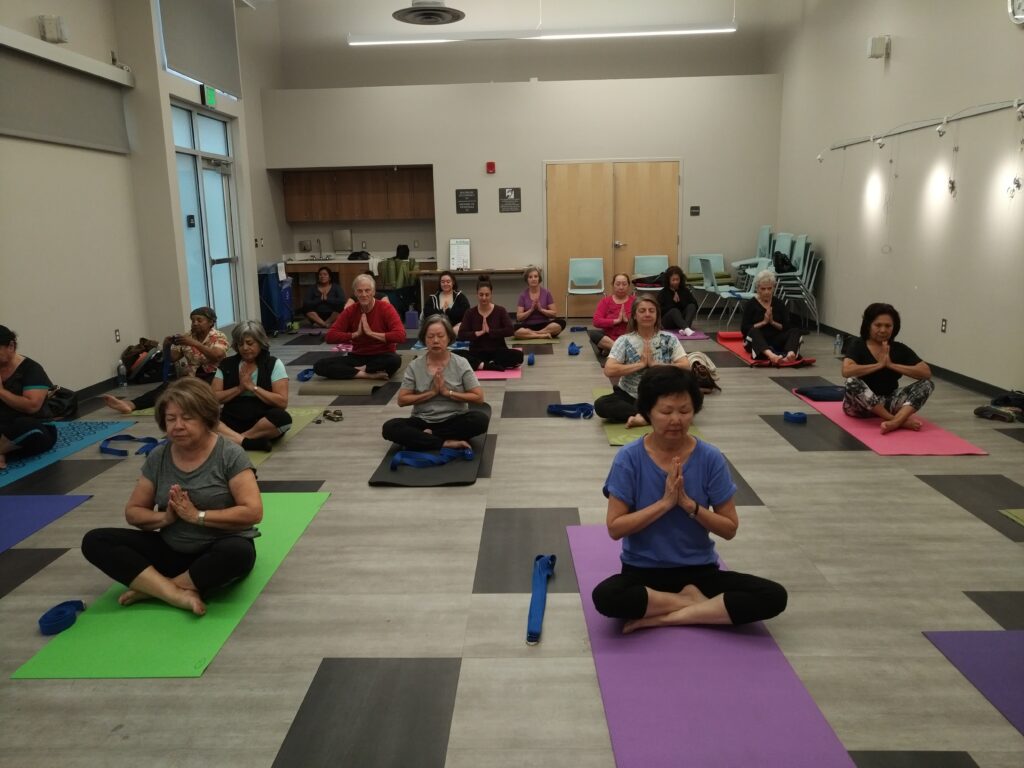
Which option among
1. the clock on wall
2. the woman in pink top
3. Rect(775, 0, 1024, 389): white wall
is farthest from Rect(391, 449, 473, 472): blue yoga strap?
the clock on wall

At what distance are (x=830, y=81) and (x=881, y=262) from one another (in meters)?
2.54

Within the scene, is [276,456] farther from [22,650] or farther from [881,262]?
[881,262]

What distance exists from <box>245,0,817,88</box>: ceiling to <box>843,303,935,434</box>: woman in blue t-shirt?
7.39 meters

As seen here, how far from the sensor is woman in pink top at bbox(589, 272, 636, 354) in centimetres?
765

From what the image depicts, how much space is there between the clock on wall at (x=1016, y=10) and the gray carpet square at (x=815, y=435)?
2998 millimetres

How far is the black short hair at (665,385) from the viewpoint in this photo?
256 centimetres

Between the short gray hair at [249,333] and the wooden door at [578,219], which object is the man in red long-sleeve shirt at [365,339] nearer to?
the short gray hair at [249,333]

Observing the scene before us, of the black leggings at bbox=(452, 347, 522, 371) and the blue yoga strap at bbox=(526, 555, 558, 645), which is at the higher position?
the black leggings at bbox=(452, 347, 522, 371)

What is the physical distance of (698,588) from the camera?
280cm

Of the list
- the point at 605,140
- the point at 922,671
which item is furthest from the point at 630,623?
the point at 605,140

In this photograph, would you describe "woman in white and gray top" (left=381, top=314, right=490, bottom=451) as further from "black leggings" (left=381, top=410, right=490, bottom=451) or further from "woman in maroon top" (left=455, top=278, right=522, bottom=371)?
"woman in maroon top" (left=455, top=278, right=522, bottom=371)

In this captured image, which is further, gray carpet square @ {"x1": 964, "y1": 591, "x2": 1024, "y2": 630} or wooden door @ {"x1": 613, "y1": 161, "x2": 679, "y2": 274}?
wooden door @ {"x1": 613, "y1": 161, "x2": 679, "y2": 274}

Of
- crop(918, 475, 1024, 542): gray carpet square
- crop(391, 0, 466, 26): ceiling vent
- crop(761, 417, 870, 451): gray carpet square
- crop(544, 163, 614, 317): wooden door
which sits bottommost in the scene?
crop(918, 475, 1024, 542): gray carpet square

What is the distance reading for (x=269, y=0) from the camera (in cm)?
1088
